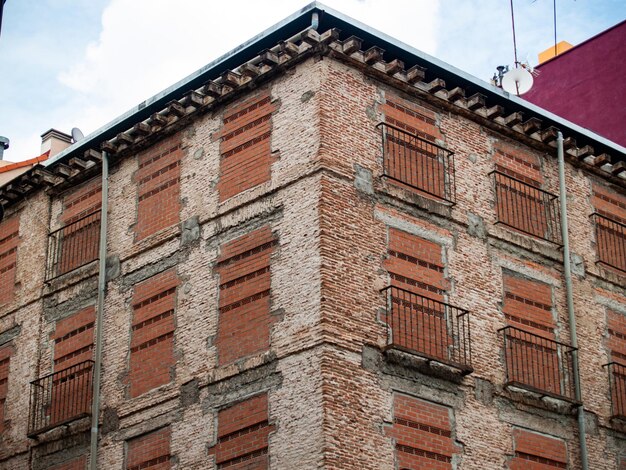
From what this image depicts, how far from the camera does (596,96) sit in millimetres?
35156

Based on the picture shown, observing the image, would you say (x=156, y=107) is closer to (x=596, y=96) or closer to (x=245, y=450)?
(x=245, y=450)

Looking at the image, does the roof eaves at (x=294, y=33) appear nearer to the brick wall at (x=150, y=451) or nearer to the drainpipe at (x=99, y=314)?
the drainpipe at (x=99, y=314)

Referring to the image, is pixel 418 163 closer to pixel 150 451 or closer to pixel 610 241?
pixel 610 241

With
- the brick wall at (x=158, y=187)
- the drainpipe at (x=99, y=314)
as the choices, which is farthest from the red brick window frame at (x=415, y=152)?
the drainpipe at (x=99, y=314)

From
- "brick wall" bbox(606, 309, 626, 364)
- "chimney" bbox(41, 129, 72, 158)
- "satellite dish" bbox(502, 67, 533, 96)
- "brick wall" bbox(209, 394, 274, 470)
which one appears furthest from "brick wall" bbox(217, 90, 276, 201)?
"chimney" bbox(41, 129, 72, 158)

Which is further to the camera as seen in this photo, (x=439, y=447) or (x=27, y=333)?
(x=27, y=333)

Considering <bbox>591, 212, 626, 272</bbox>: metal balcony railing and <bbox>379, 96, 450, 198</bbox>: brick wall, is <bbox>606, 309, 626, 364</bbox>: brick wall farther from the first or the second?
<bbox>379, 96, 450, 198</bbox>: brick wall

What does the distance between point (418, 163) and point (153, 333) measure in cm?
608

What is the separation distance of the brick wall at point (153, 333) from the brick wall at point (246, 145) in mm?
2193

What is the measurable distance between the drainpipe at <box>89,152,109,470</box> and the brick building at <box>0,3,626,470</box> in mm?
82

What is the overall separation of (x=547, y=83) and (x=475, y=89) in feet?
30.0

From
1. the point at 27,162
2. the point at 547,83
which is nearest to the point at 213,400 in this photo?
the point at 27,162

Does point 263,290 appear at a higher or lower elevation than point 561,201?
lower

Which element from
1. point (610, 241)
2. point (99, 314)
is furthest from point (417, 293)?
point (99, 314)
